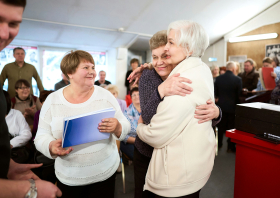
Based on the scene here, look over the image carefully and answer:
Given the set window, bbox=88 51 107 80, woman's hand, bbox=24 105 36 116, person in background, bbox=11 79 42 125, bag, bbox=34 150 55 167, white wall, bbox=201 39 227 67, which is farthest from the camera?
white wall, bbox=201 39 227 67

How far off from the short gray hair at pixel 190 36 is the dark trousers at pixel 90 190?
1053 millimetres

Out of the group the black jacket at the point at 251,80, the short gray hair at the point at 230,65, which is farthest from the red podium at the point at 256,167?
the black jacket at the point at 251,80

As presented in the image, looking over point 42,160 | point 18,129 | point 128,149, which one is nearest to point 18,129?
point 18,129

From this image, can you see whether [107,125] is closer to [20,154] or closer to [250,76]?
[20,154]

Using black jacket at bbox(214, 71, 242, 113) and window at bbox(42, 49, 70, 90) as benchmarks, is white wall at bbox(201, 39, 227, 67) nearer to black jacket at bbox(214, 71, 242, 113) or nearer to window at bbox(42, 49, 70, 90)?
black jacket at bbox(214, 71, 242, 113)

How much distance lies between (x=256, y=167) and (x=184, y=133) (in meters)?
0.91

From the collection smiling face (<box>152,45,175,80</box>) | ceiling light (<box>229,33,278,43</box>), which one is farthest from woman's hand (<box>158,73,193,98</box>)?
ceiling light (<box>229,33,278,43</box>)

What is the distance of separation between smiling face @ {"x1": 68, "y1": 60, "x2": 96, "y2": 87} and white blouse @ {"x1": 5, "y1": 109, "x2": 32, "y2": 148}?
4.99 feet

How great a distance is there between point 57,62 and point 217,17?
19.2 feet

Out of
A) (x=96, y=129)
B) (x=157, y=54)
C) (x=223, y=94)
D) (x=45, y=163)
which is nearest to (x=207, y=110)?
(x=157, y=54)

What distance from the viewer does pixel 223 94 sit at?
3.95 metres

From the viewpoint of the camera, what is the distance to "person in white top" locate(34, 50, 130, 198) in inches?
50.2

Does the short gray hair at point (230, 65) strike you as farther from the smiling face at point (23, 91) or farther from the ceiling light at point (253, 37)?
the ceiling light at point (253, 37)

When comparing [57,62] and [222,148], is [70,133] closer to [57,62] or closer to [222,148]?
[222,148]
